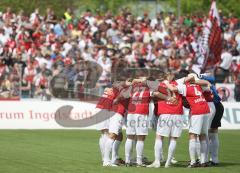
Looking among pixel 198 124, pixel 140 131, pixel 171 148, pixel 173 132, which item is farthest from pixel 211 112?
pixel 140 131

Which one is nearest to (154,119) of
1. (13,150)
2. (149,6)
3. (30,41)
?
(13,150)

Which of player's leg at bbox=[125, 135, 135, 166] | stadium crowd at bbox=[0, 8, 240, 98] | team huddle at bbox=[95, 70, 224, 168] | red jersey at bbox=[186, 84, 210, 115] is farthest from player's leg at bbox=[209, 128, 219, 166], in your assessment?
stadium crowd at bbox=[0, 8, 240, 98]

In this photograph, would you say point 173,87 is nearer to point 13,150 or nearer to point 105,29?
point 13,150

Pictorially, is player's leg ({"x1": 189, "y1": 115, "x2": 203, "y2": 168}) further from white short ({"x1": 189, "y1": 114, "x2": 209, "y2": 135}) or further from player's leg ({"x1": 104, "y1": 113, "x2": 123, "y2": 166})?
player's leg ({"x1": 104, "y1": 113, "x2": 123, "y2": 166})

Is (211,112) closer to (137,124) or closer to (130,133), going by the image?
(137,124)

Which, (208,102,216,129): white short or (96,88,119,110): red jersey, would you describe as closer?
(96,88,119,110): red jersey

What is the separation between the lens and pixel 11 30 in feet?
123

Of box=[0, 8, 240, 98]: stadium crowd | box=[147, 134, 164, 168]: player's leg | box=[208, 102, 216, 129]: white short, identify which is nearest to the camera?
box=[147, 134, 164, 168]: player's leg

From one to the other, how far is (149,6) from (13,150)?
154 ft

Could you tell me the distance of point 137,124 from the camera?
759 inches

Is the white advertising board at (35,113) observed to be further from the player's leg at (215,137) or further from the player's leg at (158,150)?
the player's leg at (158,150)

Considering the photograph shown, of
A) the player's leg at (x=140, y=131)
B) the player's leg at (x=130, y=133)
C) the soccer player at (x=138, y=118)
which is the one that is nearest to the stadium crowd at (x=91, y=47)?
the soccer player at (x=138, y=118)

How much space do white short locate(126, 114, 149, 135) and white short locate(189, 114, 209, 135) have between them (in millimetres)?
1056

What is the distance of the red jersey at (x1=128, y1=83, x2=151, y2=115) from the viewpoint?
19469 mm
